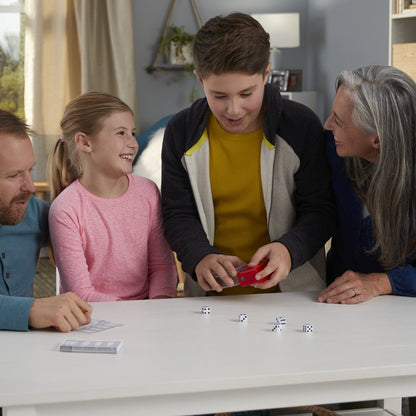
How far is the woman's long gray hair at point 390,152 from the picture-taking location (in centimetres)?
140

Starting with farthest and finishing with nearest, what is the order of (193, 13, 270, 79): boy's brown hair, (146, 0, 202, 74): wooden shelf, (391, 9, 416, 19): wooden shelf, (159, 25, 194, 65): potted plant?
(146, 0, 202, 74): wooden shelf → (159, 25, 194, 65): potted plant → (391, 9, 416, 19): wooden shelf → (193, 13, 270, 79): boy's brown hair

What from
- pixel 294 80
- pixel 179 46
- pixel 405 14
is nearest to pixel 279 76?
pixel 294 80

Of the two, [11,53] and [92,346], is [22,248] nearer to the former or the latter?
[92,346]

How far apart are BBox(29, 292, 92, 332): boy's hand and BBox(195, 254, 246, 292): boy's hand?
0.94 ft

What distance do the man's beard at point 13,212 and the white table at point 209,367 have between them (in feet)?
1.34

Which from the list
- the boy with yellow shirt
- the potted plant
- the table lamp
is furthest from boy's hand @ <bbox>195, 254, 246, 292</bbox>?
the potted plant

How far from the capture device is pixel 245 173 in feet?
5.49

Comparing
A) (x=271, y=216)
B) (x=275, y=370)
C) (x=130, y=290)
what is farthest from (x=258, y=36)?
(x=275, y=370)

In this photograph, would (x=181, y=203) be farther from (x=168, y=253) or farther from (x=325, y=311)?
(x=325, y=311)

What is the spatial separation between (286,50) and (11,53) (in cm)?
223

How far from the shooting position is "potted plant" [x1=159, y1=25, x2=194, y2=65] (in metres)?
5.25

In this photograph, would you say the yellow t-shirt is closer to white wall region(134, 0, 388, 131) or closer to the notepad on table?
the notepad on table

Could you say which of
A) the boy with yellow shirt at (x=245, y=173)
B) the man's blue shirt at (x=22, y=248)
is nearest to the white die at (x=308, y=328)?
the boy with yellow shirt at (x=245, y=173)

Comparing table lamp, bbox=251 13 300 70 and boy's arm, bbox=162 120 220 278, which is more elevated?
table lamp, bbox=251 13 300 70
